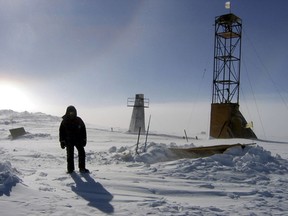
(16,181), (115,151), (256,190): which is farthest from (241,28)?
(16,181)

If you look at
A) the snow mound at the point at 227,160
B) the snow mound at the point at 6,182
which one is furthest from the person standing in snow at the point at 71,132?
the snow mound at the point at 227,160

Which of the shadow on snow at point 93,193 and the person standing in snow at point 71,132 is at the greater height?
the person standing in snow at point 71,132

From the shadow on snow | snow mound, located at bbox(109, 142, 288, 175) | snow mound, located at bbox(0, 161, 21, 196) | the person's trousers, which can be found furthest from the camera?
snow mound, located at bbox(109, 142, 288, 175)

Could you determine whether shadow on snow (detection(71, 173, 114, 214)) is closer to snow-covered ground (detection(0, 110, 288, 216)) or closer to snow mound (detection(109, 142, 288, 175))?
snow-covered ground (detection(0, 110, 288, 216))

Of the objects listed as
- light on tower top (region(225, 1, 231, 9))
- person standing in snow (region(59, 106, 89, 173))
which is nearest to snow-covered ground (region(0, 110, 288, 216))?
person standing in snow (region(59, 106, 89, 173))

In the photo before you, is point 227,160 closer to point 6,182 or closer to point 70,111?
point 70,111

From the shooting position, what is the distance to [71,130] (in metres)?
7.92

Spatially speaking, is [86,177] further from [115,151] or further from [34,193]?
[115,151]

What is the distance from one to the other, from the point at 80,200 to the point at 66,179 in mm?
1719

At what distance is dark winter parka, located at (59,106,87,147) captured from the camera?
311 inches

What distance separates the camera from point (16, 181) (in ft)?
18.7

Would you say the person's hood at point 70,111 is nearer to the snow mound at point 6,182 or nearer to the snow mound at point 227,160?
the snow mound at point 6,182

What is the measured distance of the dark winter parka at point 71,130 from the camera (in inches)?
311

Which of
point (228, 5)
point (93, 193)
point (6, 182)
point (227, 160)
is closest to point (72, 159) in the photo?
point (93, 193)
